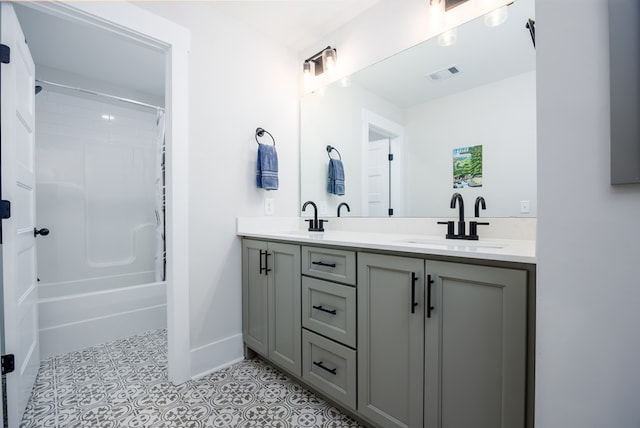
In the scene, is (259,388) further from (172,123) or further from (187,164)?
(172,123)

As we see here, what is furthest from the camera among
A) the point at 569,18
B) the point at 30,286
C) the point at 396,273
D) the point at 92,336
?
the point at 92,336

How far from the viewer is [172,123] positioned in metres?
1.71

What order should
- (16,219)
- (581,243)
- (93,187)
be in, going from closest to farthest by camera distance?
1. (581,243)
2. (16,219)
3. (93,187)

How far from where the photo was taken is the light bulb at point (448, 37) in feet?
5.24

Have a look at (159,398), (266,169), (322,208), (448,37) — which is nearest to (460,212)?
(448,37)

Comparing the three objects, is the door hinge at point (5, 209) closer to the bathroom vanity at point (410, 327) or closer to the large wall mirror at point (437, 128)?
the bathroom vanity at point (410, 327)

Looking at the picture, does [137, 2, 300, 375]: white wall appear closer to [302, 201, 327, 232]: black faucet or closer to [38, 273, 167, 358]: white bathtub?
[302, 201, 327, 232]: black faucet

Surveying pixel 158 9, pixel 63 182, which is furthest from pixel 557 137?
pixel 63 182

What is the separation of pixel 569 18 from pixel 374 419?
1513 mm

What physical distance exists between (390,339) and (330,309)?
13.5 inches

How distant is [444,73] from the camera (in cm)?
168

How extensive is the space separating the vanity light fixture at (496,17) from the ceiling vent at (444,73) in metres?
0.24

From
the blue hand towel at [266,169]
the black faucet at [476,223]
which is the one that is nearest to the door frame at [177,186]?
the blue hand towel at [266,169]

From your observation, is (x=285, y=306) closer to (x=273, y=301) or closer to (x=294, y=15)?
(x=273, y=301)
